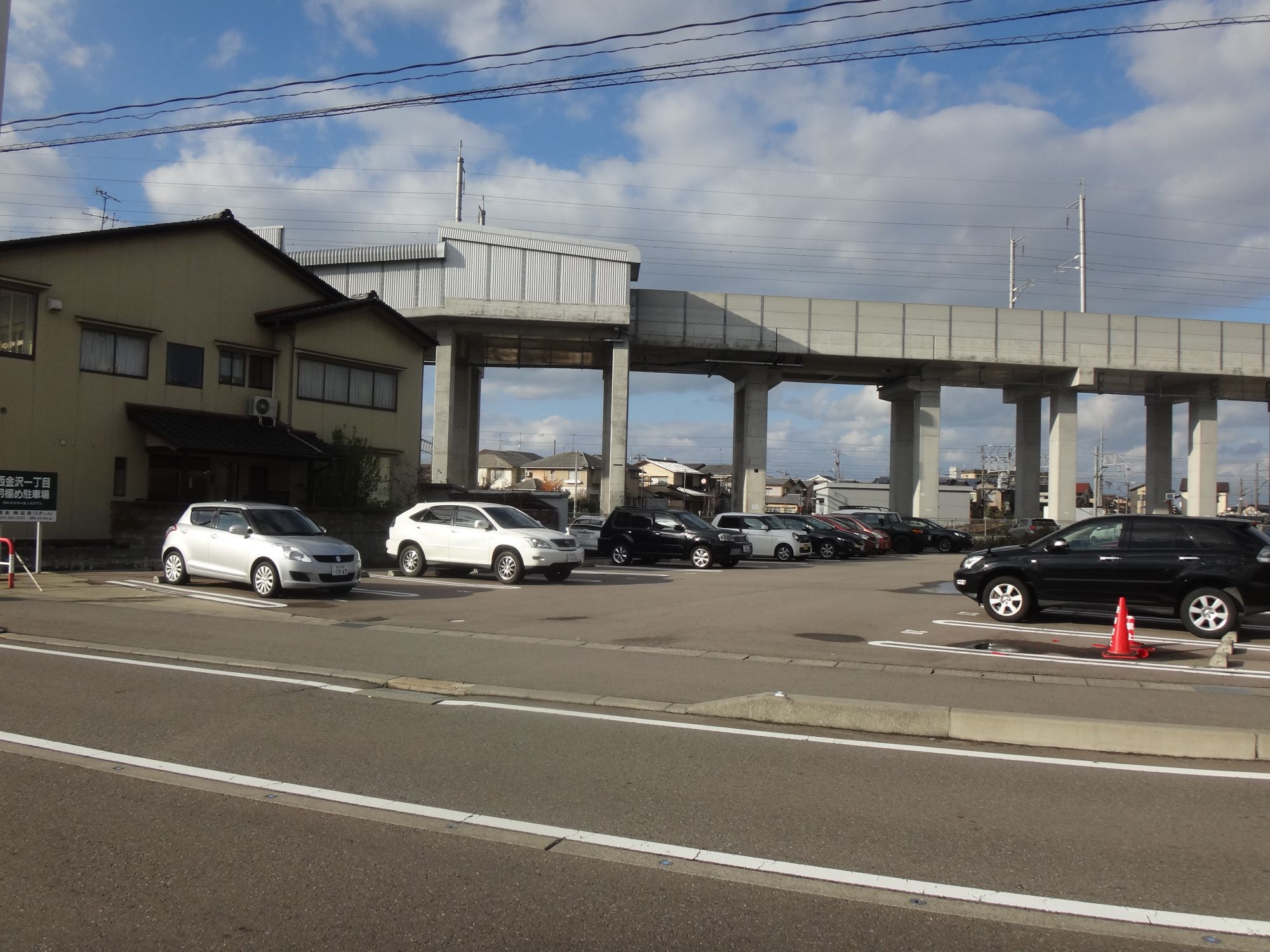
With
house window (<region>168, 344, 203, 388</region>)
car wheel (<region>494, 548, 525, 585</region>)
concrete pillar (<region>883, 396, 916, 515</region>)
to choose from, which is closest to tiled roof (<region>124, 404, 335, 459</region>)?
house window (<region>168, 344, 203, 388</region>)

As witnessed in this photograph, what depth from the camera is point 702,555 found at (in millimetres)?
26750

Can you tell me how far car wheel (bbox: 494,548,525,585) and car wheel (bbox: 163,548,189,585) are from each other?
593cm

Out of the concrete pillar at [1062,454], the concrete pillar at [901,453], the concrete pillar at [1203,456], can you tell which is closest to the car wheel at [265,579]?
the concrete pillar at [901,453]

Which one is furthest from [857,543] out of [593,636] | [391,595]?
[593,636]

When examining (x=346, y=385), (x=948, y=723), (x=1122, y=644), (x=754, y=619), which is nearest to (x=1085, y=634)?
(x=1122, y=644)

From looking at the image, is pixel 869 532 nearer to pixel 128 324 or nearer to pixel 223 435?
pixel 223 435

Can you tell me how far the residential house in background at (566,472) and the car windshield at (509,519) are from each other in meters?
77.9

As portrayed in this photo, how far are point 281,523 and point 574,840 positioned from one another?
1415cm

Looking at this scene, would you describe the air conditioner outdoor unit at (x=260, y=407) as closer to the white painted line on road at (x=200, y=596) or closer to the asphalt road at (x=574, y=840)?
the white painted line on road at (x=200, y=596)

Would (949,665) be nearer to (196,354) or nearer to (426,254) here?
(196,354)

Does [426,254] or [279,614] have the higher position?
[426,254]

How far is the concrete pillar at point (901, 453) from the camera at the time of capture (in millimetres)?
56594

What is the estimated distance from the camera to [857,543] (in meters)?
34.4

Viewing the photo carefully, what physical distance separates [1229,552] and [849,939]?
37.7 feet
